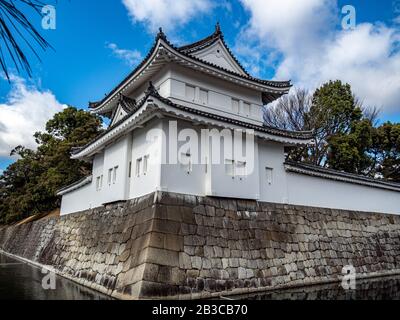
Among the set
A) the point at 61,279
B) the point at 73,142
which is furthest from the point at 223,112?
the point at 73,142

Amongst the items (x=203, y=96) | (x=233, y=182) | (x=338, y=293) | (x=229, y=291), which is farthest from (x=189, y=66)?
(x=338, y=293)

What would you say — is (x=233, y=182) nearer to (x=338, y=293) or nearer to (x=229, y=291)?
(x=229, y=291)

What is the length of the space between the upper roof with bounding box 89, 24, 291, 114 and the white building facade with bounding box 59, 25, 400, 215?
3cm

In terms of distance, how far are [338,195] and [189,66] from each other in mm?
7272

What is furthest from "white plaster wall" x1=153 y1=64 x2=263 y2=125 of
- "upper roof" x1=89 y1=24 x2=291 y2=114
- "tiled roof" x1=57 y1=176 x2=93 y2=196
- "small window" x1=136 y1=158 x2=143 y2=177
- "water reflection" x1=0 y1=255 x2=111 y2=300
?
"water reflection" x1=0 y1=255 x2=111 y2=300

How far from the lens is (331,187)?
11406 millimetres

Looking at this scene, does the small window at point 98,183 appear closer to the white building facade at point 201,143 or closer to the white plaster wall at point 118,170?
the white building facade at point 201,143

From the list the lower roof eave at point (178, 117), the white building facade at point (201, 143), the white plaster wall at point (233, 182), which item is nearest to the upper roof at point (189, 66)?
the white building facade at point (201, 143)

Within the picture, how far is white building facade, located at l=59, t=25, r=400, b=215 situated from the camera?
8141 mm

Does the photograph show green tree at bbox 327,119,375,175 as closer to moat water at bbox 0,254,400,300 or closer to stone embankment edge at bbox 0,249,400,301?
stone embankment edge at bbox 0,249,400,301

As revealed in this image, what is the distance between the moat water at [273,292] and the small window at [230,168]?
3.27m
